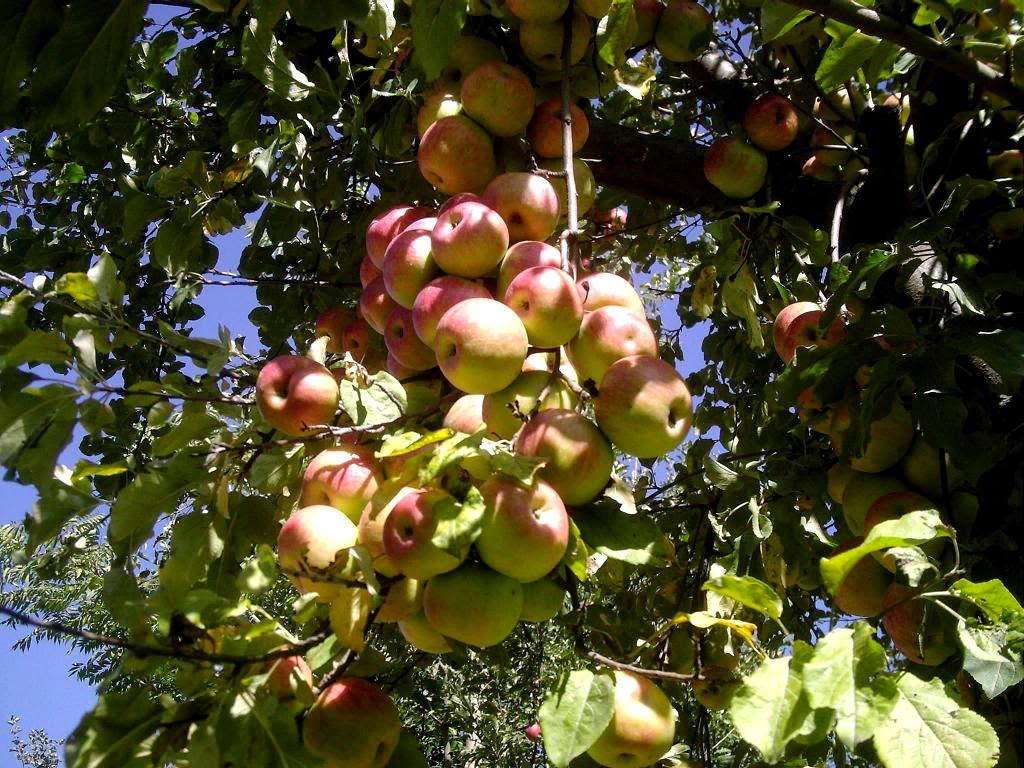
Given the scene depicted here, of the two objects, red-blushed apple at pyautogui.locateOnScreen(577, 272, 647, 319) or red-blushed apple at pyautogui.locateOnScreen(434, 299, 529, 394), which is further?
red-blushed apple at pyautogui.locateOnScreen(577, 272, 647, 319)

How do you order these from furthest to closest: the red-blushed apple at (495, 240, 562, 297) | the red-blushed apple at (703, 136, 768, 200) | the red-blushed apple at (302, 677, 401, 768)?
the red-blushed apple at (703, 136, 768, 200)
the red-blushed apple at (495, 240, 562, 297)
the red-blushed apple at (302, 677, 401, 768)

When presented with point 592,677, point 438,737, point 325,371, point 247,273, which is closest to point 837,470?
point 592,677

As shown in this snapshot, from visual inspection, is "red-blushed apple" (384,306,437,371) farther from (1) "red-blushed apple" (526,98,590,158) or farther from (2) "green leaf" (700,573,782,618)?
(2) "green leaf" (700,573,782,618)

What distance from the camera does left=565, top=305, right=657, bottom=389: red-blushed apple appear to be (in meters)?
1.12

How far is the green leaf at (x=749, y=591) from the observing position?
90 cm

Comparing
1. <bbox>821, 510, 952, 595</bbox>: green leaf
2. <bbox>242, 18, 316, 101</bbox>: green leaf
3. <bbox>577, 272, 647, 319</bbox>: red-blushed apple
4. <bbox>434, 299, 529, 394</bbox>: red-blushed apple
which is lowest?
<bbox>821, 510, 952, 595</bbox>: green leaf

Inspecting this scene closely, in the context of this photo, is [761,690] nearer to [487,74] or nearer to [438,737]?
[487,74]

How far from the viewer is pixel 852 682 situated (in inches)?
30.7

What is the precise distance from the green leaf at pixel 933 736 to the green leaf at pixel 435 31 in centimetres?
94

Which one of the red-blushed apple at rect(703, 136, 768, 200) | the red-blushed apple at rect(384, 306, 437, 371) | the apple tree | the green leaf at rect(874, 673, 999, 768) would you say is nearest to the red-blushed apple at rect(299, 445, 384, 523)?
the apple tree

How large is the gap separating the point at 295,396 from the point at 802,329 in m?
0.96

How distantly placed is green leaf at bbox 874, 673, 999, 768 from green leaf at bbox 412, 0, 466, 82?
940 millimetres

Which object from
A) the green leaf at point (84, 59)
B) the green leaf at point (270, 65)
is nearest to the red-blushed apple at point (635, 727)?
the green leaf at point (84, 59)

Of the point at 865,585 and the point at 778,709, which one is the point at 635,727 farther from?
the point at 865,585
